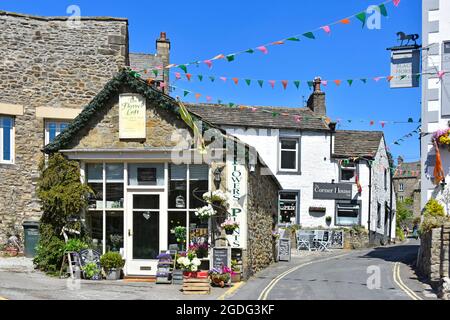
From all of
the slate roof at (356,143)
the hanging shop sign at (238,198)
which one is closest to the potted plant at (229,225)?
the hanging shop sign at (238,198)

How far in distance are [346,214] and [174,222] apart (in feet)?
52.1

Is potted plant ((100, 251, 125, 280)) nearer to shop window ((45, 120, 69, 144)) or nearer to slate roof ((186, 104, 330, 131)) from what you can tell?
shop window ((45, 120, 69, 144))

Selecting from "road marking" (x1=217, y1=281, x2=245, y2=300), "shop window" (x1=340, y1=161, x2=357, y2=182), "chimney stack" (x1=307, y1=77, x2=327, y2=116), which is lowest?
"road marking" (x1=217, y1=281, x2=245, y2=300)

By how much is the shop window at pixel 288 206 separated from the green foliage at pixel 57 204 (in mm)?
15113

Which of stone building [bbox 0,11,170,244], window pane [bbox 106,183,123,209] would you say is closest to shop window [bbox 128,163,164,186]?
window pane [bbox 106,183,123,209]

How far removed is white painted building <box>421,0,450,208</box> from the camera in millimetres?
17250

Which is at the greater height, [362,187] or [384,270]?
[362,187]

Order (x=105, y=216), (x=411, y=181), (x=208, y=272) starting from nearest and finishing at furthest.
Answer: (x=208, y=272), (x=105, y=216), (x=411, y=181)

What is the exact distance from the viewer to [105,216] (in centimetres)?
1478

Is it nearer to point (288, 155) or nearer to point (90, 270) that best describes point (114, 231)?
point (90, 270)

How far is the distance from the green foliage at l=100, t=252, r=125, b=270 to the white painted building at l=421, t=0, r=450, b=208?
923cm
